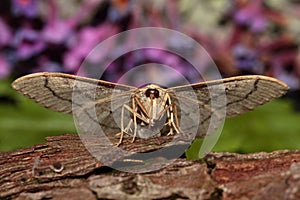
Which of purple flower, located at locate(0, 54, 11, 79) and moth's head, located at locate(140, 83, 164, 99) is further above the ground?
purple flower, located at locate(0, 54, 11, 79)

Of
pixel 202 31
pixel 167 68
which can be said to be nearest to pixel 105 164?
pixel 167 68

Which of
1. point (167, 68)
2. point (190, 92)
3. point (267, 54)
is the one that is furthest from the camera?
point (267, 54)

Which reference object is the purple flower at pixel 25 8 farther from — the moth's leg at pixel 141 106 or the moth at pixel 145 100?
the moth's leg at pixel 141 106

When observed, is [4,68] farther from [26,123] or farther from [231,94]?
[231,94]

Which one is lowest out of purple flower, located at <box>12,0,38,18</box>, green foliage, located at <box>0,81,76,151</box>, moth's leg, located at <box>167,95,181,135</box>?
moth's leg, located at <box>167,95,181,135</box>

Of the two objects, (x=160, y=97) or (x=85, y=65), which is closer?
(x=160, y=97)

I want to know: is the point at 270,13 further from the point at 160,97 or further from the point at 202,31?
the point at 160,97

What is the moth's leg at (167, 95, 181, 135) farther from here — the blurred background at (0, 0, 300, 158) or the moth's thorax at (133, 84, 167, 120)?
the blurred background at (0, 0, 300, 158)

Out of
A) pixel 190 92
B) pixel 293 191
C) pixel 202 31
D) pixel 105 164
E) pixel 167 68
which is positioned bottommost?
pixel 293 191

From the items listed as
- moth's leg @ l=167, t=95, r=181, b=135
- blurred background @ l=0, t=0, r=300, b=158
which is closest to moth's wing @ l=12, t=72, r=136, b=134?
moth's leg @ l=167, t=95, r=181, b=135
